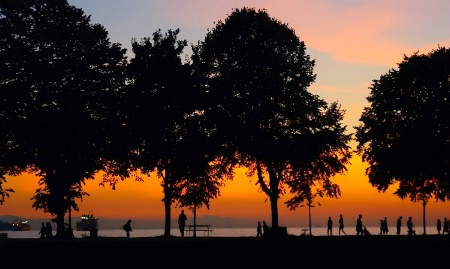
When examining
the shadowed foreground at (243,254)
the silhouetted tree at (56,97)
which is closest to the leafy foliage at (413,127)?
the silhouetted tree at (56,97)

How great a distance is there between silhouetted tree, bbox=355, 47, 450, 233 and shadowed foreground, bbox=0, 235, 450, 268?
54547 mm

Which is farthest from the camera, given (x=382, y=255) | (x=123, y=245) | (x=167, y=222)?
(x=167, y=222)

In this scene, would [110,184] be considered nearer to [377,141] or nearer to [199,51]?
[199,51]

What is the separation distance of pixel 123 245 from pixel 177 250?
3.29ft

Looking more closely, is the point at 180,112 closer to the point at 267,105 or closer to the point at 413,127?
the point at 267,105

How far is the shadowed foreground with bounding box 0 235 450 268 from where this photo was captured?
32.6ft

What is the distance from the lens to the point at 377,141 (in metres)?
66.9

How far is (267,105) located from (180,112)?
8600 mm

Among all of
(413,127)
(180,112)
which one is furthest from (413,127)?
(180,112)

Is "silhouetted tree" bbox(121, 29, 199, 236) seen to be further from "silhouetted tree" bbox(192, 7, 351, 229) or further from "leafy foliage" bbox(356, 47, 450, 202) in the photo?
"leafy foliage" bbox(356, 47, 450, 202)

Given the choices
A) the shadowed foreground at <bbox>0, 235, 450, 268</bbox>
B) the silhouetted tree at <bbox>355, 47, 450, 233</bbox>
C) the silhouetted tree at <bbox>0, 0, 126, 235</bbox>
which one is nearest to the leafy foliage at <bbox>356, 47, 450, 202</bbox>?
the silhouetted tree at <bbox>355, 47, 450, 233</bbox>

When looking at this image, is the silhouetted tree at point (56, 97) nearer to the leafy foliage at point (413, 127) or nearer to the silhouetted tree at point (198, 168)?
the silhouetted tree at point (198, 168)

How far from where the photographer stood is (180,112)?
200 ft

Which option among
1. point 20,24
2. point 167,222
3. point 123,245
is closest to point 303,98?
point 167,222
